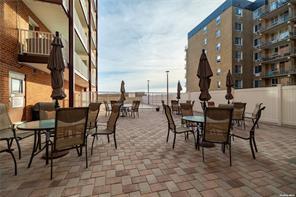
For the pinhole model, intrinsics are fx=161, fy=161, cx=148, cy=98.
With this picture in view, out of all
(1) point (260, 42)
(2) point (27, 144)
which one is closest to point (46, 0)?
(2) point (27, 144)

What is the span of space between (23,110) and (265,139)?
9.05 meters

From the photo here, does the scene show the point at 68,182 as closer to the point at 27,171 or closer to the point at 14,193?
the point at 14,193

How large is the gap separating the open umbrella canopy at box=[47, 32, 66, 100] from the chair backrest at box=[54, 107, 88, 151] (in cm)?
174

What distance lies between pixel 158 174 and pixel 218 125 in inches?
58.6

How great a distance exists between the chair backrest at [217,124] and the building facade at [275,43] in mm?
21339

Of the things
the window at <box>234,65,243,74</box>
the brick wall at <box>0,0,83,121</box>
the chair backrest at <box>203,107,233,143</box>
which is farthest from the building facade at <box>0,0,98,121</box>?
the window at <box>234,65,243,74</box>

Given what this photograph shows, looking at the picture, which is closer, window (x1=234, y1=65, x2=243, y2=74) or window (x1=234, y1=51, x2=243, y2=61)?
window (x1=234, y1=51, x2=243, y2=61)

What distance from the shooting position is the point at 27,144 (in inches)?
175

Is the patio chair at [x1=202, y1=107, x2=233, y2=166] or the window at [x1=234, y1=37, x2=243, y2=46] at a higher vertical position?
the window at [x1=234, y1=37, x2=243, y2=46]

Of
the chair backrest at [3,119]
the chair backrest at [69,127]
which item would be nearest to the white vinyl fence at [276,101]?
the chair backrest at [69,127]

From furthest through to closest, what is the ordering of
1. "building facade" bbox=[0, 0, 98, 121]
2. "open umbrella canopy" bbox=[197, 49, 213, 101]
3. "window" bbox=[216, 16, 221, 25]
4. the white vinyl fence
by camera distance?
"window" bbox=[216, 16, 221, 25], the white vinyl fence, "building facade" bbox=[0, 0, 98, 121], "open umbrella canopy" bbox=[197, 49, 213, 101]

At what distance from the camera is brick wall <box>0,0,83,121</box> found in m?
5.47

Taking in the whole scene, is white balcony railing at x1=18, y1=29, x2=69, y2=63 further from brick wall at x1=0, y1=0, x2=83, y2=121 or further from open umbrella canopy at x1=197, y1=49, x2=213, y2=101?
open umbrella canopy at x1=197, y1=49, x2=213, y2=101

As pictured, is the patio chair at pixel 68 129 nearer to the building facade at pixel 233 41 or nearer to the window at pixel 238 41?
the building facade at pixel 233 41
